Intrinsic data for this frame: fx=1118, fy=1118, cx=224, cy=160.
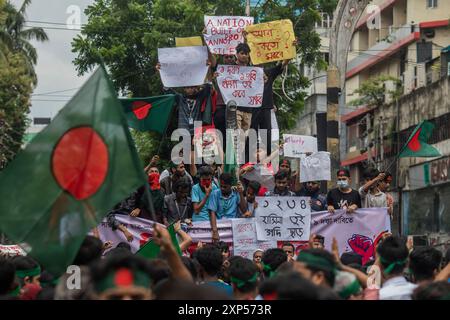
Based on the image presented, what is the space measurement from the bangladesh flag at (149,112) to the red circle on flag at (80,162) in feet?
21.8

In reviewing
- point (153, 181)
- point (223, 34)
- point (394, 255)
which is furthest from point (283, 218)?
point (394, 255)

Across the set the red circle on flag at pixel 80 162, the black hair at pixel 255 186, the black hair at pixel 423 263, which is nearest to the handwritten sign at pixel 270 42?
the black hair at pixel 255 186

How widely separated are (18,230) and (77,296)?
0.50 meters

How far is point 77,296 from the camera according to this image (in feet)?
20.6

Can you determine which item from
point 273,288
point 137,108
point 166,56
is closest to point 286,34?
point 166,56

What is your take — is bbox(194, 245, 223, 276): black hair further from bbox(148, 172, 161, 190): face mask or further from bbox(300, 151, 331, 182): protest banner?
bbox(300, 151, 331, 182): protest banner

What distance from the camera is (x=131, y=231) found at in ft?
39.3

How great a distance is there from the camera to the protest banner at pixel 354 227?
39.7 feet

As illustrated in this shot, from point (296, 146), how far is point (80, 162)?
326 inches

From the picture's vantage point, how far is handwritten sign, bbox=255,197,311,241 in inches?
473

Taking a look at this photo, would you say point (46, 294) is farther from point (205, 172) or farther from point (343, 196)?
point (343, 196)

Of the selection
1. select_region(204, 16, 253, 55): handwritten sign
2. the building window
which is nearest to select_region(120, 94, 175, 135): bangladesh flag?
select_region(204, 16, 253, 55): handwritten sign

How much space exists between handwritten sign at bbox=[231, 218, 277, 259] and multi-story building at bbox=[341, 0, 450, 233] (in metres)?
25.4
